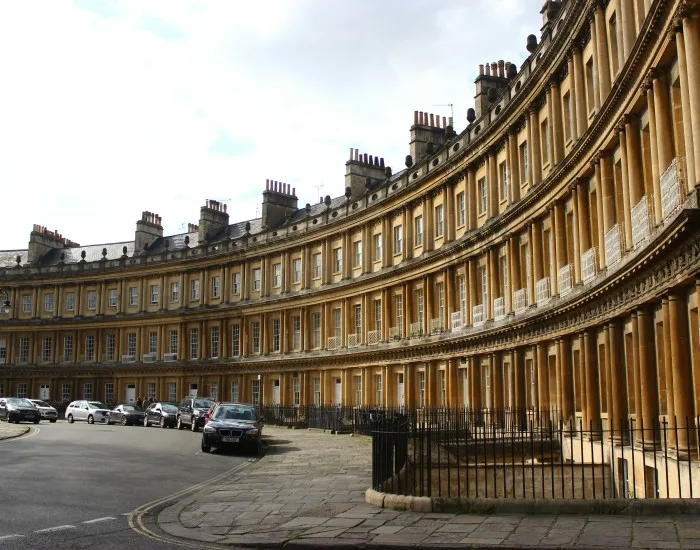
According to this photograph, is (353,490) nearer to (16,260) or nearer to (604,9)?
(604,9)

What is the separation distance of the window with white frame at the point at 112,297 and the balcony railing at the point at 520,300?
141ft

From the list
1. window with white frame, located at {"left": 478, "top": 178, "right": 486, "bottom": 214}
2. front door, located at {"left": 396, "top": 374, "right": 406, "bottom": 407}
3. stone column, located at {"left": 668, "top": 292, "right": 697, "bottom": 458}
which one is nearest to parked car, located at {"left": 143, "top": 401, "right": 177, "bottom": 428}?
front door, located at {"left": 396, "top": 374, "right": 406, "bottom": 407}

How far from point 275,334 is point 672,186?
128ft

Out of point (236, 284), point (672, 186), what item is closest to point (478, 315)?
point (672, 186)

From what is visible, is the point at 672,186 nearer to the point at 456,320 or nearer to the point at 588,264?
the point at 588,264

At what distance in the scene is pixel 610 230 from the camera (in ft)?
64.5

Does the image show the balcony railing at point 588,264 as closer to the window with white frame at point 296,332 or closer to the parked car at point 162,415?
the parked car at point 162,415

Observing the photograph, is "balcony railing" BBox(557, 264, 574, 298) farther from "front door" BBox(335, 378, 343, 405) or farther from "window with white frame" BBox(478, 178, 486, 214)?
"front door" BBox(335, 378, 343, 405)

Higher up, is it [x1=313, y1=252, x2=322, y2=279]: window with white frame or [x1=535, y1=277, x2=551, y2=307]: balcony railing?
[x1=313, y1=252, x2=322, y2=279]: window with white frame

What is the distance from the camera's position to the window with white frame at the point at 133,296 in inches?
2464

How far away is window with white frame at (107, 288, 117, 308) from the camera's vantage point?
209 feet

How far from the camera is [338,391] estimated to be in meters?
46.0

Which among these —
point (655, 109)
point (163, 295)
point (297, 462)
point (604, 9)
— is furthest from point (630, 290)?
point (163, 295)

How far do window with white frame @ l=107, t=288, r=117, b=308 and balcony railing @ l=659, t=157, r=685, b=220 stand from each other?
2134 inches
